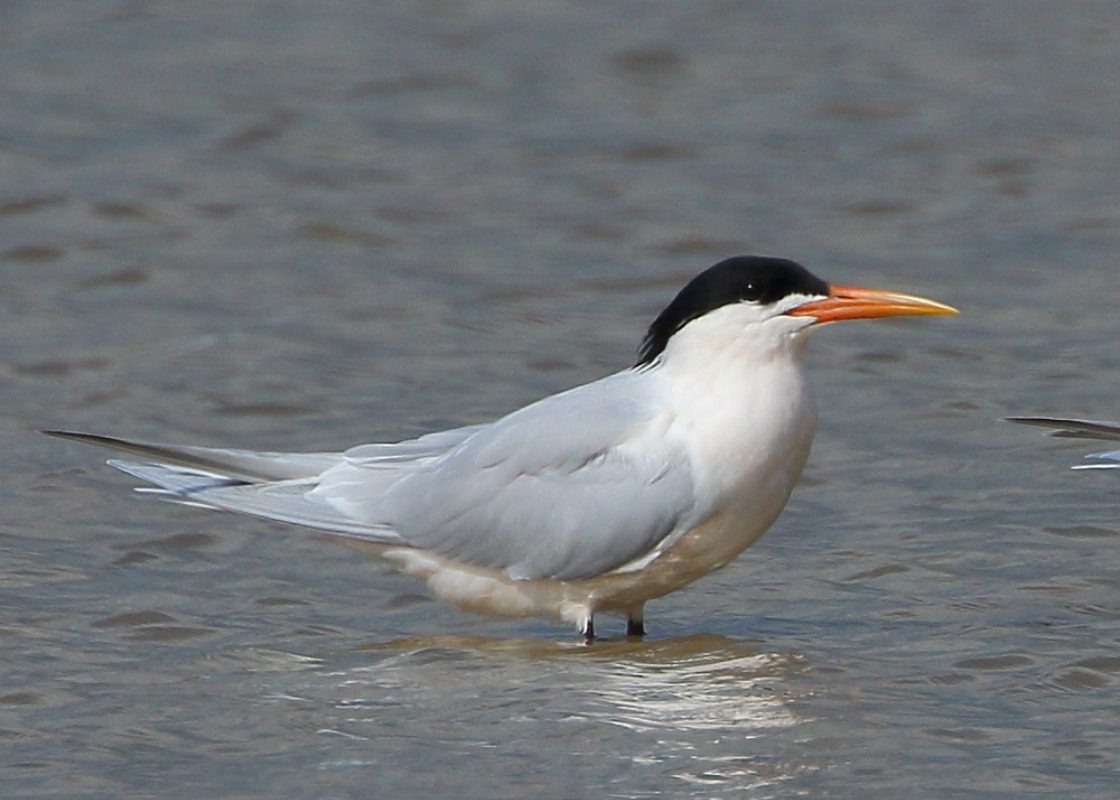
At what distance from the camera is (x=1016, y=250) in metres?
9.38

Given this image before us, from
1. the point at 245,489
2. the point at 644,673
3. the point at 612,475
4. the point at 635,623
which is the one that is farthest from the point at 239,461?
the point at 644,673

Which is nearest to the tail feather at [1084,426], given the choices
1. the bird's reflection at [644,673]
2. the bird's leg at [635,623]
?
the bird's reflection at [644,673]

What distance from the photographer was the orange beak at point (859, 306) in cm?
559

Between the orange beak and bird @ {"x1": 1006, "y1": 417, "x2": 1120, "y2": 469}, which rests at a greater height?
the orange beak

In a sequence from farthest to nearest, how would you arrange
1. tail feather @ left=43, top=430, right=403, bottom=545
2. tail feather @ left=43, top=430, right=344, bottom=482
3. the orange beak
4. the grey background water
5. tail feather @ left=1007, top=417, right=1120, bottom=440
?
tail feather @ left=43, top=430, right=403, bottom=545, tail feather @ left=43, top=430, right=344, bottom=482, the orange beak, tail feather @ left=1007, top=417, right=1120, bottom=440, the grey background water

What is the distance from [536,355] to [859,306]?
2931 mm

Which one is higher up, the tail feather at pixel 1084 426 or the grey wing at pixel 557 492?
the tail feather at pixel 1084 426

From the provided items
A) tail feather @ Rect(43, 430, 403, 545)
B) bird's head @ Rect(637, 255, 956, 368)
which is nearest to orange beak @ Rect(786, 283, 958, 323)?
bird's head @ Rect(637, 255, 956, 368)

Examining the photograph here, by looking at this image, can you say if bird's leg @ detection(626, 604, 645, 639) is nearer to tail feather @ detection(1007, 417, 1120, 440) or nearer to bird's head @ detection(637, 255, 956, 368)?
bird's head @ detection(637, 255, 956, 368)

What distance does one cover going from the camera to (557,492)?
5.83m

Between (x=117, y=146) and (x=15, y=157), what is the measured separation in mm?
456

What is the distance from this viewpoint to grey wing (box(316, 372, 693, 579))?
5.67m

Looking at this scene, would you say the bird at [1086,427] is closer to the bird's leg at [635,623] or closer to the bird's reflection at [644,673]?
the bird's reflection at [644,673]

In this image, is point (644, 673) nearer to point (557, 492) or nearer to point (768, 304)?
point (557, 492)
